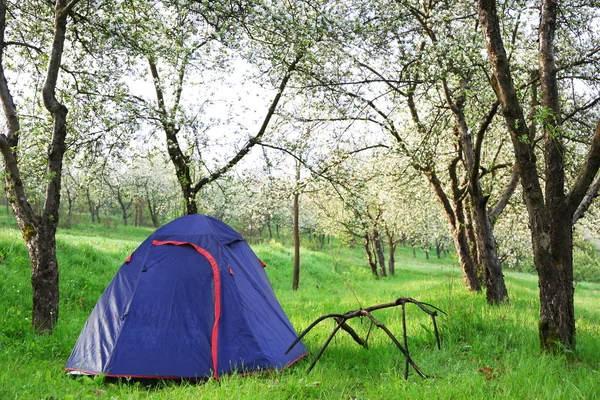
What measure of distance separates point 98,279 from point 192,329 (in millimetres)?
6565

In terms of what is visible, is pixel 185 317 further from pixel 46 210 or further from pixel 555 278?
pixel 555 278

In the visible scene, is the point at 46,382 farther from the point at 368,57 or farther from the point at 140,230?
the point at 140,230

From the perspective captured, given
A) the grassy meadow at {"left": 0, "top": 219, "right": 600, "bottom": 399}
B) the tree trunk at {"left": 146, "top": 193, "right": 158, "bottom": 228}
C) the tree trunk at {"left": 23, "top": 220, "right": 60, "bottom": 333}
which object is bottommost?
the grassy meadow at {"left": 0, "top": 219, "right": 600, "bottom": 399}

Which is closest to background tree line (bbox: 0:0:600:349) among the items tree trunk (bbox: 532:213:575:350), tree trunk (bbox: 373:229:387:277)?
tree trunk (bbox: 532:213:575:350)

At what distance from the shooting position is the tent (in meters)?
6.00

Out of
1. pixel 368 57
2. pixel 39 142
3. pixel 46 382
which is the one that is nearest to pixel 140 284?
pixel 46 382

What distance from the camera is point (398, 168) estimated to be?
13664 mm

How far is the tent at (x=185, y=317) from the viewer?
6.00m

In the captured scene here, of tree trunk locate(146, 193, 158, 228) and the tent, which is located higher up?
tree trunk locate(146, 193, 158, 228)

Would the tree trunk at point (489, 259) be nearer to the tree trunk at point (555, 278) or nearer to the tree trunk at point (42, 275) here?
the tree trunk at point (555, 278)

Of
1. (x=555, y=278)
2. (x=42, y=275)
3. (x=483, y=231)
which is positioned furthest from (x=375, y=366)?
(x=42, y=275)

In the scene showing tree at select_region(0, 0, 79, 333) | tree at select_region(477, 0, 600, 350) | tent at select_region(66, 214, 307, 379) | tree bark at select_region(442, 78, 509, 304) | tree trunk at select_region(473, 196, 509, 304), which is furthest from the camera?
tree trunk at select_region(473, 196, 509, 304)

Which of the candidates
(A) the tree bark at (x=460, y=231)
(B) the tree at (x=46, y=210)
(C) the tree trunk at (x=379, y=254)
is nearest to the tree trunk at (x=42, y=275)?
(B) the tree at (x=46, y=210)

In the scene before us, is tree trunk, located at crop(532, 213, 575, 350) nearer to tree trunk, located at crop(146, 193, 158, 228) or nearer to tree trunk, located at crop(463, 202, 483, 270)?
tree trunk, located at crop(463, 202, 483, 270)
